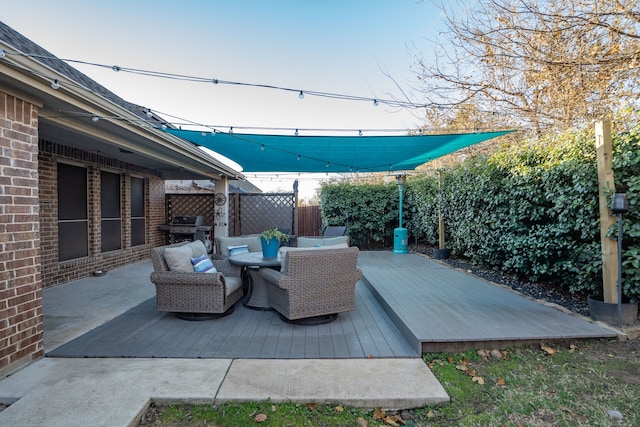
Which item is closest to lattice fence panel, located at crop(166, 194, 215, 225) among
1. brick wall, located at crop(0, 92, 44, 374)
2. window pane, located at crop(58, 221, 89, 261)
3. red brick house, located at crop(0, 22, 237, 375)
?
red brick house, located at crop(0, 22, 237, 375)

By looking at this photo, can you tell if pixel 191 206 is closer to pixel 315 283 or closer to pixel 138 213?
pixel 138 213

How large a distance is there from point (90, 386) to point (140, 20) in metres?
5.65

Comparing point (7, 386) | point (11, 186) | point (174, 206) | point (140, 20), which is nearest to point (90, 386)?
point (7, 386)

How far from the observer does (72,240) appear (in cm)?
560

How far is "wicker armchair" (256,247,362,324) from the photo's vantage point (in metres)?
3.22

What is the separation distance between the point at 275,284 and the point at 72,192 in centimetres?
464

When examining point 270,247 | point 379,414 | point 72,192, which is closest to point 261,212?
point 72,192

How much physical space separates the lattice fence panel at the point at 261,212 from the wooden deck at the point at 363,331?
564cm

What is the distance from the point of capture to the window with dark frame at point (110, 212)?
6.41 m

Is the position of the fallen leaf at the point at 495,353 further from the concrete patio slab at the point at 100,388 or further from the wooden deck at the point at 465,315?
the concrete patio slab at the point at 100,388

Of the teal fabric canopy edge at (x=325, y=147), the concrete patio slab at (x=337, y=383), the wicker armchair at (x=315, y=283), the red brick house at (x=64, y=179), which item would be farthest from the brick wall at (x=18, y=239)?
the wicker armchair at (x=315, y=283)

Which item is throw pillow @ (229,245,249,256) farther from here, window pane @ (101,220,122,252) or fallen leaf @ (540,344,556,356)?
fallen leaf @ (540,344,556,356)

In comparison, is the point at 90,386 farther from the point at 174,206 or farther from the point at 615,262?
the point at 174,206

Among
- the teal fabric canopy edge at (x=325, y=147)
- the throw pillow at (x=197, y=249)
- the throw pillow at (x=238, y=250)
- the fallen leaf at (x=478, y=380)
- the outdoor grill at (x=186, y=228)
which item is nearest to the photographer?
the fallen leaf at (x=478, y=380)
